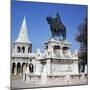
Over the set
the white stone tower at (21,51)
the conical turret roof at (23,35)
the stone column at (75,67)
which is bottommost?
the stone column at (75,67)

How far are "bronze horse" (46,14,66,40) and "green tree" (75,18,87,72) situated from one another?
187mm

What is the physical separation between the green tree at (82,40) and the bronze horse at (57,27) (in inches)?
7.4

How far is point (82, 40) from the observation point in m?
2.79

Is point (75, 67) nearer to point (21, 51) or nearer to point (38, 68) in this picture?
point (38, 68)

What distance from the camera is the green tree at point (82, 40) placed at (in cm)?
277

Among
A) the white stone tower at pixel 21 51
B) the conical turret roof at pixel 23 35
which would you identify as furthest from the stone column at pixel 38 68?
the conical turret roof at pixel 23 35

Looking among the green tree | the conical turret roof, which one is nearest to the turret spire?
the conical turret roof

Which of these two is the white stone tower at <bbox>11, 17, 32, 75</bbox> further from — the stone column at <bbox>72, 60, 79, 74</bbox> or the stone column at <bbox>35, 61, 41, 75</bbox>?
the stone column at <bbox>72, 60, 79, 74</bbox>

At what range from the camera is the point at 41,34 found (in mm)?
2604

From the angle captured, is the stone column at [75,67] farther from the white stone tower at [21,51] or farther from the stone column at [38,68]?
the white stone tower at [21,51]

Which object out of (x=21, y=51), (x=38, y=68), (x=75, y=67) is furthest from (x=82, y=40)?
(x=21, y=51)

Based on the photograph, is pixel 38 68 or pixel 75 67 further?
pixel 75 67

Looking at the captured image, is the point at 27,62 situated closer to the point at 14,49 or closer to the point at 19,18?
the point at 14,49

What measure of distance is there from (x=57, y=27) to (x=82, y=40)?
0.34 meters
